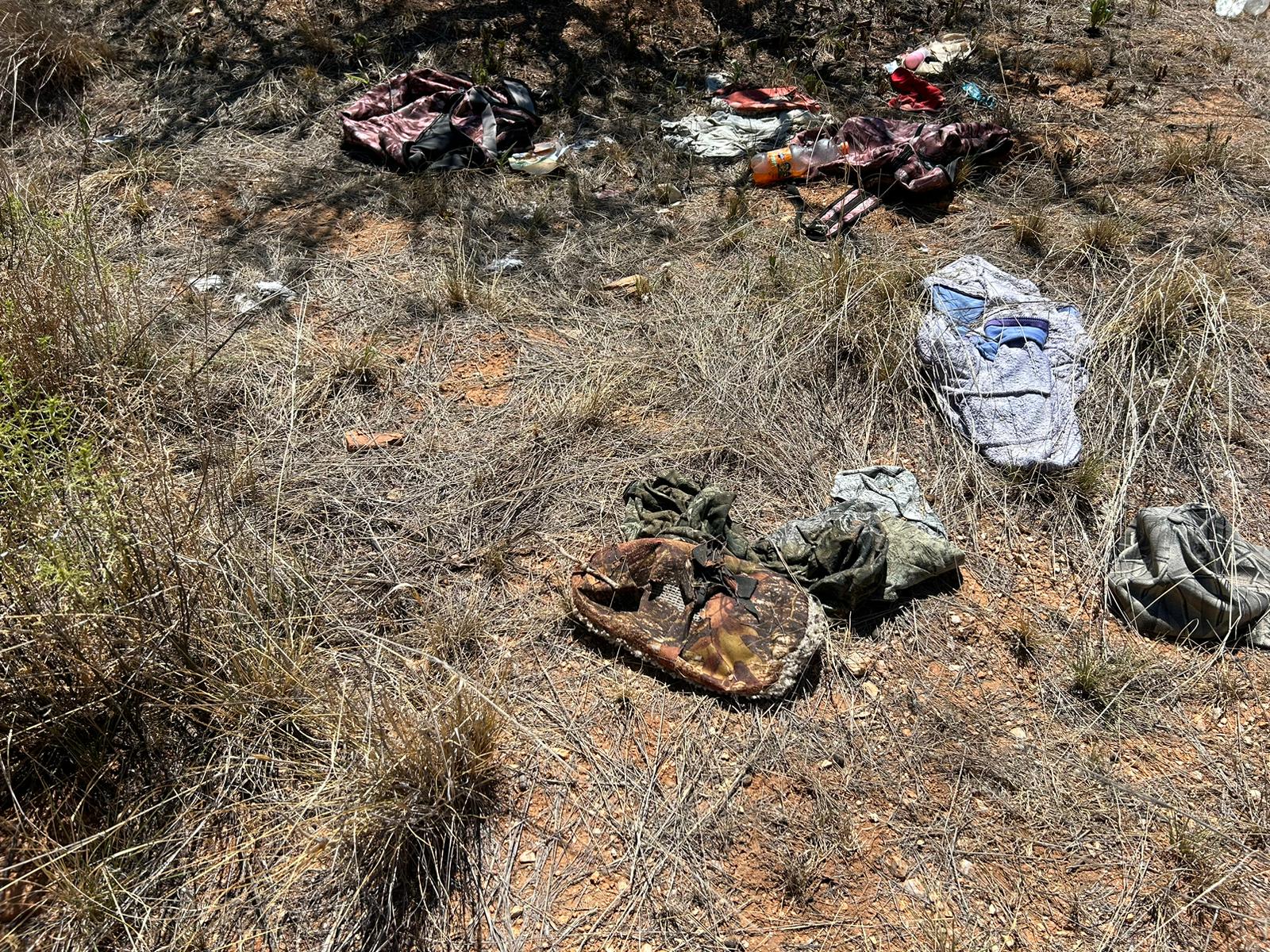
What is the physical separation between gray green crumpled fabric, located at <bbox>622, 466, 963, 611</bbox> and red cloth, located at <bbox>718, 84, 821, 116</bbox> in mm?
2862

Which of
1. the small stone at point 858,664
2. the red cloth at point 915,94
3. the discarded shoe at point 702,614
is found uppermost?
the red cloth at point 915,94

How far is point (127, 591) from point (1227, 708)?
306 cm

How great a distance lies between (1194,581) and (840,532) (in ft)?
3.54

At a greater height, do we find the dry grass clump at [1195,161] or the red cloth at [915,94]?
the red cloth at [915,94]

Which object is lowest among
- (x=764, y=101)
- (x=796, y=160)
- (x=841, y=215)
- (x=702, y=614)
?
(x=702, y=614)

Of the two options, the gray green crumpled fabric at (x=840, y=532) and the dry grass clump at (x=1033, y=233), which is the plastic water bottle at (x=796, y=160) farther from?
the gray green crumpled fabric at (x=840, y=532)

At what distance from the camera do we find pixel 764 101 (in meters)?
4.91

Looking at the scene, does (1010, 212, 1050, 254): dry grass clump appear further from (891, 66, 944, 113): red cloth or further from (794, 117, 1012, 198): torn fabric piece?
(891, 66, 944, 113): red cloth

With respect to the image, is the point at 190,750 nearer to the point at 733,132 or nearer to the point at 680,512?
the point at 680,512

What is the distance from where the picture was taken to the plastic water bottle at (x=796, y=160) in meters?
4.36

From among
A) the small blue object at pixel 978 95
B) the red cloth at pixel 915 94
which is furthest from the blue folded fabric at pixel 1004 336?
the small blue object at pixel 978 95

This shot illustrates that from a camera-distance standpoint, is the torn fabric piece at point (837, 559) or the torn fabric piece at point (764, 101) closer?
the torn fabric piece at point (837, 559)

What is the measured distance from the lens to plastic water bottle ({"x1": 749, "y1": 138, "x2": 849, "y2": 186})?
4.36 m

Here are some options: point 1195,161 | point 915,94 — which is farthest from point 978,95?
point 1195,161
